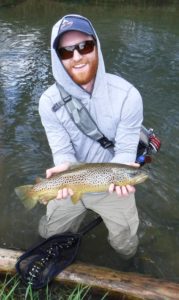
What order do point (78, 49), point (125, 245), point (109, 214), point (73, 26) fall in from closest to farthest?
point (73, 26)
point (78, 49)
point (109, 214)
point (125, 245)

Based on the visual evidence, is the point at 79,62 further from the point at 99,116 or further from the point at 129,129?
the point at 129,129

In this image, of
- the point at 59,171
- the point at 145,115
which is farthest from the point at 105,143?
the point at 145,115

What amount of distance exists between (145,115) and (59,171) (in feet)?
15.9

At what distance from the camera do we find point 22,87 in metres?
9.84

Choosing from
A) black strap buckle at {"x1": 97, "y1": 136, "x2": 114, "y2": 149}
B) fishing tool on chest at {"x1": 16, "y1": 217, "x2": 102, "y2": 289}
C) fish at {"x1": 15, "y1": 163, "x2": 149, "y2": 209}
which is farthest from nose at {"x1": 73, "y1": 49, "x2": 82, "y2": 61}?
fishing tool on chest at {"x1": 16, "y1": 217, "x2": 102, "y2": 289}

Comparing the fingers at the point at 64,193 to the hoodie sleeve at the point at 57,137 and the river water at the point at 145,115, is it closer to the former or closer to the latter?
the hoodie sleeve at the point at 57,137

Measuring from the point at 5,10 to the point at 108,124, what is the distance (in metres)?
17.2

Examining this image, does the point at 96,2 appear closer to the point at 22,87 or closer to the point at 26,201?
the point at 22,87

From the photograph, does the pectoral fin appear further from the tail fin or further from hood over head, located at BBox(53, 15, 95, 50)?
hood over head, located at BBox(53, 15, 95, 50)

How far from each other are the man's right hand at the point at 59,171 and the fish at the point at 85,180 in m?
0.04

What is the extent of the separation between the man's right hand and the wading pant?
0.42 m

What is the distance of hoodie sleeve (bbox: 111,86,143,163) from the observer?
395 centimetres

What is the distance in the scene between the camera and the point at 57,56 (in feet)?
12.6

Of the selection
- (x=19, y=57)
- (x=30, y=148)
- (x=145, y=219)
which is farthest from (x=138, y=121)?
(x=19, y=57)
